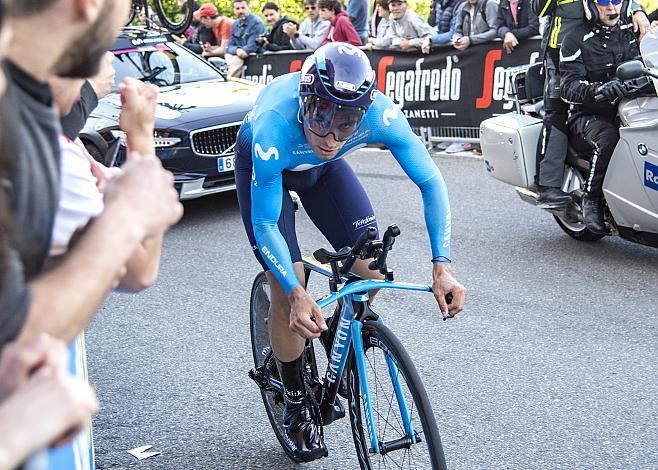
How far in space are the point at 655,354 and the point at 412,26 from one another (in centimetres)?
858

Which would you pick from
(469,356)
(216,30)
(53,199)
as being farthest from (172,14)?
(53,199)

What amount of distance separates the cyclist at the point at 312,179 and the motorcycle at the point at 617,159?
315 centimetres

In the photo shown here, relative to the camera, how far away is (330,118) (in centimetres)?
367

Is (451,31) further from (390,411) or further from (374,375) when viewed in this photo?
(390,411)

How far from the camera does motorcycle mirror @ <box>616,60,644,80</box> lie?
21.3 feet

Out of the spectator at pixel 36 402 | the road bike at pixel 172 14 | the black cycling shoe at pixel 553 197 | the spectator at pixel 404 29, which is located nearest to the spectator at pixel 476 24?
the spectator at pixel 404 29

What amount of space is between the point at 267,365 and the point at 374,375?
978 mm

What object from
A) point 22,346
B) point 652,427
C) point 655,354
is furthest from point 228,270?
point 22,346

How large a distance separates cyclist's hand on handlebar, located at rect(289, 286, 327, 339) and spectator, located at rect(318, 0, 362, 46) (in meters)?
10.5

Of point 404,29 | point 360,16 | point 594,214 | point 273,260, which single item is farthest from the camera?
point 360,16

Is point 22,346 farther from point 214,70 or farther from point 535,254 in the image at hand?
point 214,70

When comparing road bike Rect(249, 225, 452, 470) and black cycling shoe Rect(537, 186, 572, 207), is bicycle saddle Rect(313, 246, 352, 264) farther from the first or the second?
black cycling shoe Rect(537, 186, 572, 207)

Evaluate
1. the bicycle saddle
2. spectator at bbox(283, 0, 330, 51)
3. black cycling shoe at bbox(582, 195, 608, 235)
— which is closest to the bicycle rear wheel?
spectator at bbox(283, 0, 330, 51)

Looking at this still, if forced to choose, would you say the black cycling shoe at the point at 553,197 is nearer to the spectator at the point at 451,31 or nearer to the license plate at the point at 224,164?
the license plate at the point at 224,164
